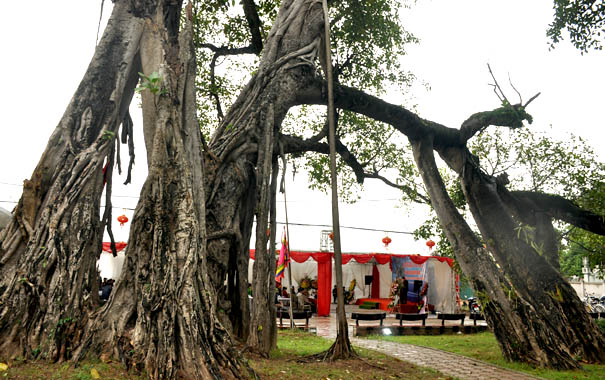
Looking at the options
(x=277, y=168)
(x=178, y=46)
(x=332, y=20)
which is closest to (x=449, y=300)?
(x=332, y=20)

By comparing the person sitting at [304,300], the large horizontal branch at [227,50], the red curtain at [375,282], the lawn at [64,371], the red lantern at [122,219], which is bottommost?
the lawn at [64,371]

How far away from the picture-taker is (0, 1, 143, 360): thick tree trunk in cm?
377

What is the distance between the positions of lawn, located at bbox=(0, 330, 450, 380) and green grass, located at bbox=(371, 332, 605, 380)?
69.7 inches

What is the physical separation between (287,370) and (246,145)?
3005mm

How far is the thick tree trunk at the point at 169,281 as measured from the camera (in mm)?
3605

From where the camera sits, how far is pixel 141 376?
11.5ft

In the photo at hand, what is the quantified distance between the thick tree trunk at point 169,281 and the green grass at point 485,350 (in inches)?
197

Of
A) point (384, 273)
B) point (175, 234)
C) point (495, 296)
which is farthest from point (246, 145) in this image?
point (384, 273)

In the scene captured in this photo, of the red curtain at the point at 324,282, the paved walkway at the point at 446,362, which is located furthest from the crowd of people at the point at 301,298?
the paved walkway at the point at 446,362

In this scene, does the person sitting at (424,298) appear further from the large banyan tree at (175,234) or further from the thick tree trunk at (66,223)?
the thick tree trunk at (66,223)

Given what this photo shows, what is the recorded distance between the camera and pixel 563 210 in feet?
31.9

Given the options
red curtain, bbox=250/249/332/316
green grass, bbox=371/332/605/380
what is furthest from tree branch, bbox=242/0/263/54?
red curtain, bbox=250/249/332/316

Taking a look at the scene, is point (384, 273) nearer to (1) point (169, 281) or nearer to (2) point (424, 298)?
(2) point (424, 298)

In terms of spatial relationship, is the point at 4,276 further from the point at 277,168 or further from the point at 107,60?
the point at 277,168
